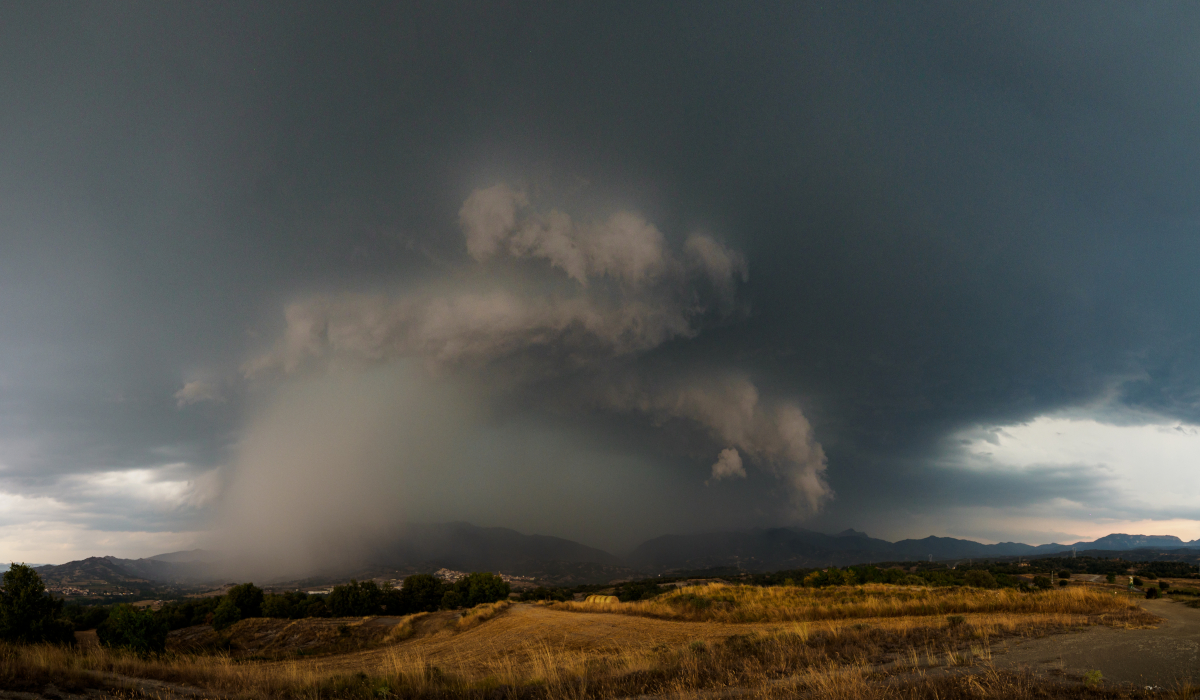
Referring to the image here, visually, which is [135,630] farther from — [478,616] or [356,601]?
[356,601]

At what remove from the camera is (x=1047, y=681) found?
9.81m

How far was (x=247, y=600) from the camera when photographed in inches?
2960

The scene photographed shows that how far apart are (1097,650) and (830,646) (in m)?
6.45

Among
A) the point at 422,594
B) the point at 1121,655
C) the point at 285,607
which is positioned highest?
the point at 1121,655

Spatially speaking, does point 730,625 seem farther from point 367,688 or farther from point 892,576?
point 892,576

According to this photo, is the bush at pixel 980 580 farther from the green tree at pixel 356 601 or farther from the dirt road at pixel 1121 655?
the green tree at pixel 356 601

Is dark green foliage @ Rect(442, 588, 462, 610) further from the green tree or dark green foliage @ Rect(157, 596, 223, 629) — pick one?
dark green foliage @ Rect(157, 596, 223, 629)

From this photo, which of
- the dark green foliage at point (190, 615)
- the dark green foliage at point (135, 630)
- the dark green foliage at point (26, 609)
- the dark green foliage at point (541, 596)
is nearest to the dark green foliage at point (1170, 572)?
the dark green foliage at point (541, 596)

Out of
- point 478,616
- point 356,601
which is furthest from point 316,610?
point 478,616

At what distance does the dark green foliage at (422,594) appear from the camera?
77.3 metres

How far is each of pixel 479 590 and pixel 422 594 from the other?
39.4ft

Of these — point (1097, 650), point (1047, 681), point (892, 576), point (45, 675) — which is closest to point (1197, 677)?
point (1047, 681)

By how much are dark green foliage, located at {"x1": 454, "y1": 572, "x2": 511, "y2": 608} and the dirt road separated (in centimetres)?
6845

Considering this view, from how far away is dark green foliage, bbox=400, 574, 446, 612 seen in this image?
254ft
